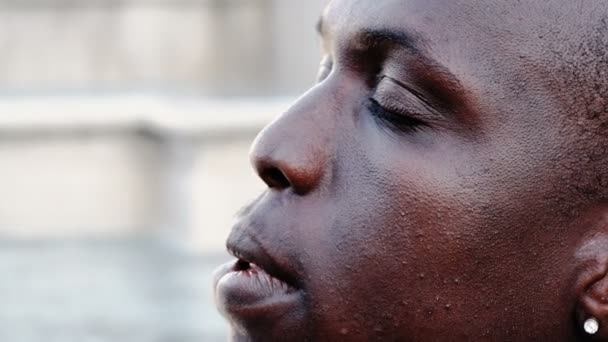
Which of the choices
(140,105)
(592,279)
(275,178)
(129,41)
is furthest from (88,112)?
(592,279)

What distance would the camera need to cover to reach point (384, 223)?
1.48 meters

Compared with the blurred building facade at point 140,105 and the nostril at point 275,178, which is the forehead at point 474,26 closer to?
the nostril at point 275,178

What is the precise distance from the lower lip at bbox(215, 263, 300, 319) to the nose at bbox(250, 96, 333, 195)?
108mm

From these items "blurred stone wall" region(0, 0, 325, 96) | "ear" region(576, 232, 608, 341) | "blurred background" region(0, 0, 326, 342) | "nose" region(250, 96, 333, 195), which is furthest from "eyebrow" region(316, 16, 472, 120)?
"blurred stone wall" region(0, 0, 325, 96)

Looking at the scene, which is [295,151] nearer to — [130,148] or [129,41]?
[130,148]

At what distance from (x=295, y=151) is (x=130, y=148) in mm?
4738

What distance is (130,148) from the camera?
6184 mm

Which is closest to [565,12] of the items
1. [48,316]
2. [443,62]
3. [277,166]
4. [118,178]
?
[443,62]

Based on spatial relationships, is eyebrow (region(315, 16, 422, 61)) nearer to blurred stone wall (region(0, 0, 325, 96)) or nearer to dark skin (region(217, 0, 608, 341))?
dark skin (region(217, 0, 608, 341))

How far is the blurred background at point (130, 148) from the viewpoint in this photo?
5.31 metres

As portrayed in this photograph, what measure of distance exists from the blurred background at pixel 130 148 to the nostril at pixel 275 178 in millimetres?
3432

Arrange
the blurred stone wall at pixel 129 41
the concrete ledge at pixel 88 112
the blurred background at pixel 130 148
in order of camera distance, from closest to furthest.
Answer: the blurred background at pixel 130 148 → the concrete ledge at pixel 88 112 → the blurred stone wall at pixel 129 41

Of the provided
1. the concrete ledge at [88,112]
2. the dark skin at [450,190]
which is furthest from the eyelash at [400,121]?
the concrete ledge at [88,112]

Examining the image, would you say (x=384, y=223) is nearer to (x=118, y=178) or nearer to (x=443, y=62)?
(x=443, y=62)
